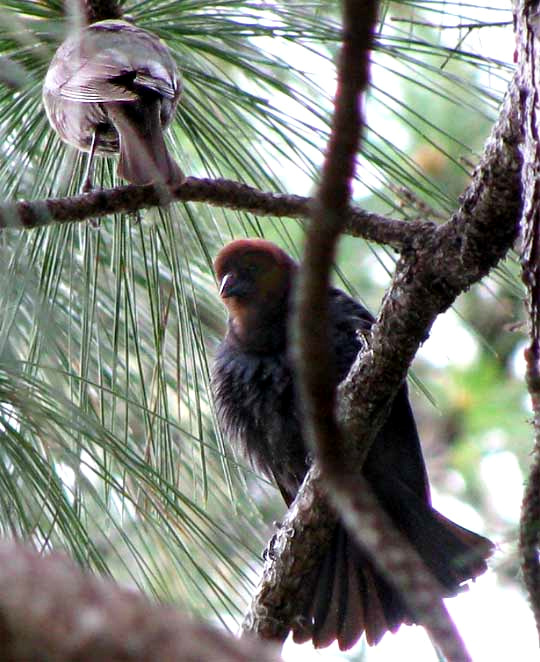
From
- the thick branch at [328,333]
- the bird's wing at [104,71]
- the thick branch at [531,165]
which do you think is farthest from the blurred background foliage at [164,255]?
the thick branch at [328,333]

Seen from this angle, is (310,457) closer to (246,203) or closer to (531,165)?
(246,203)

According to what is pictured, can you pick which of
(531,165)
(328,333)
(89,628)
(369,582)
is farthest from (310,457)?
Result: (89,628)

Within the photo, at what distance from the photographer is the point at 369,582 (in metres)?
2.59

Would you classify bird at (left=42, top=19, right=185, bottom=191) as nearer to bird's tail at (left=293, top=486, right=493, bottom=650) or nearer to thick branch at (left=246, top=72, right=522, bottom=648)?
thick branch at (left=246, top=72, right=522, bottom=648)

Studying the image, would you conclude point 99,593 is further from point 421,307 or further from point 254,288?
point 254,288

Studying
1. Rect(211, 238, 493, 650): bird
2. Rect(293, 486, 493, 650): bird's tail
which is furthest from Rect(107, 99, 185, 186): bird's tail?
Rect(293, 486, 493, 650): bird's tail

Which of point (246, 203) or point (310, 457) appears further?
point (310, 457)

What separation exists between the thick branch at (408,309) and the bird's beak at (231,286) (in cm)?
89

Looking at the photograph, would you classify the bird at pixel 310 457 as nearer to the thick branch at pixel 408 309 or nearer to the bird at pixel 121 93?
the thick branch at pixel 408 309

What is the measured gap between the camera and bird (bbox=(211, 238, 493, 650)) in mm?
2518

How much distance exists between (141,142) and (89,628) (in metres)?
1.50

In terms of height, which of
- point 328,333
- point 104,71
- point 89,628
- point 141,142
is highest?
point 104,71

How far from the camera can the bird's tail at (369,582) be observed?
8.18ft

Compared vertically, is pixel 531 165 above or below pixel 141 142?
below
